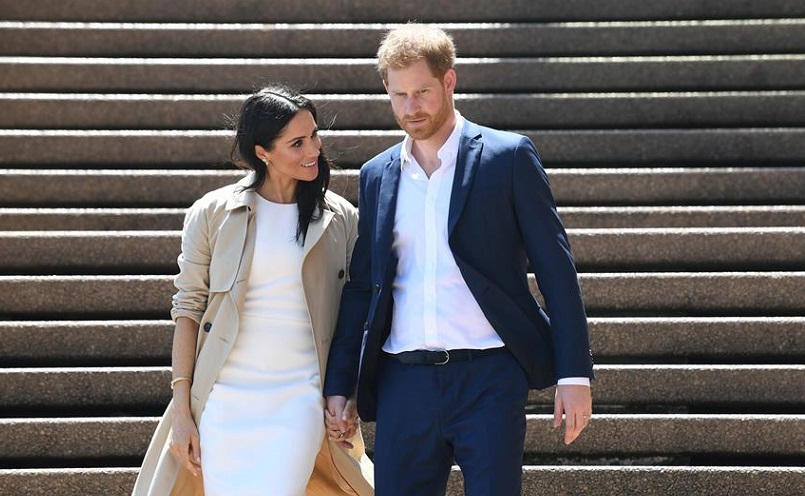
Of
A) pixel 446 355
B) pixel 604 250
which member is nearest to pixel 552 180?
pixel 604 250

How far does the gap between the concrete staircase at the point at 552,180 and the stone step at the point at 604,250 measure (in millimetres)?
→ 11

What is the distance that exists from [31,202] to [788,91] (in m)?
4.05

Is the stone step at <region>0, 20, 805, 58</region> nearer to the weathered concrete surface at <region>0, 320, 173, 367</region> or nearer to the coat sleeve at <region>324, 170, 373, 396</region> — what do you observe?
the weathered concrete surface at <region>0, 320, 173, 367</region>

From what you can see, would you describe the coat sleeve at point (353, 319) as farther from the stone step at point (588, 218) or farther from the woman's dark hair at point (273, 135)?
the stone step at point (588, 218)

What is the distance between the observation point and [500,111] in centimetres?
690

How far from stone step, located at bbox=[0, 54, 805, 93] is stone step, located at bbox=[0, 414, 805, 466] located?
2327mm

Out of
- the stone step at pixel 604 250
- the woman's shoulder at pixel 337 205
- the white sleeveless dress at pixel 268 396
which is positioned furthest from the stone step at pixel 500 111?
the white sleeveless dress at pixel 268 396

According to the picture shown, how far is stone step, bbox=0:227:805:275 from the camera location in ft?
20.0

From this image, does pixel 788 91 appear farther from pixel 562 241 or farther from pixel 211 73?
pixel 562 241

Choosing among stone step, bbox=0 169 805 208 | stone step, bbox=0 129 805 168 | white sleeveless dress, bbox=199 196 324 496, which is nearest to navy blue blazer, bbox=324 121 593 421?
white sleeveless dress, bbox=199 196 324 496

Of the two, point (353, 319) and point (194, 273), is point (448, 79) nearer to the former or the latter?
point (353, 319)

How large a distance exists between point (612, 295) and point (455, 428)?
2548 mm

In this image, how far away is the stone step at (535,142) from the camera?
6.71m

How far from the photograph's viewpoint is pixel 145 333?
577cm
